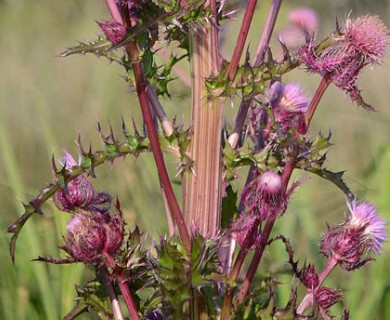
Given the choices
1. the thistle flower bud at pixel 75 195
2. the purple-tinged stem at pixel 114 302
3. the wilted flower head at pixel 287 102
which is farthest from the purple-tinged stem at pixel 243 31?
the purple-tinged stem at pixel 114 302

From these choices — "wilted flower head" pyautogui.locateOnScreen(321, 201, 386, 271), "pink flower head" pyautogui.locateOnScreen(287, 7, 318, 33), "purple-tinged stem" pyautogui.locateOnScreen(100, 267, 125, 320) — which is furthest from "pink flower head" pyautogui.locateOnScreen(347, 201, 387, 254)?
"pink flower head" pyautogui.locateOnScreen(287, 7, 318, 33)

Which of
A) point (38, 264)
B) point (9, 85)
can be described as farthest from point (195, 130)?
point (9, 85)

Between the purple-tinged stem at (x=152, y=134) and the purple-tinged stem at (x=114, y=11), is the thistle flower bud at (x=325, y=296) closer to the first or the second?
the purple-tinged stem at (x=152, y=134)

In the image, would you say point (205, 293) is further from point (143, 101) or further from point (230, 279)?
point (143, 101)

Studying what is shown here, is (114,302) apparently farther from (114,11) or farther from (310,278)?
(114,11)

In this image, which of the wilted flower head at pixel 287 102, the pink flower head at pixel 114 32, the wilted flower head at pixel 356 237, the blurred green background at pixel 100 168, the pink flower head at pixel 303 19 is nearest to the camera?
the pink flower head at pixel 114 32
